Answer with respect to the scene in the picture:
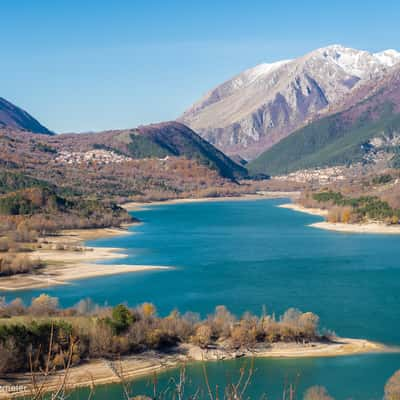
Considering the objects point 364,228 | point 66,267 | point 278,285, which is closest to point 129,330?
point 278,285

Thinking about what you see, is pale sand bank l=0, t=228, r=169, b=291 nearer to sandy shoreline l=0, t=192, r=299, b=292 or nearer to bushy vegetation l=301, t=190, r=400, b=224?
sandy shoreline l=0, t=192, r=299, b=292

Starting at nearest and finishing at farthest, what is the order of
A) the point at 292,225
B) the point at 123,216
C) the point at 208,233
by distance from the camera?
the point at 208,233 < the point at 292,225 < the point at 123,216

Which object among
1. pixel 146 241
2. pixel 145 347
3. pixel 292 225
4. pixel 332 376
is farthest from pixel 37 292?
pixel 292 225

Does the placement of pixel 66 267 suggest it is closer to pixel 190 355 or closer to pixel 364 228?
pixel 190 355

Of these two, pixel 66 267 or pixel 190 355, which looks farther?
pixel 66 267

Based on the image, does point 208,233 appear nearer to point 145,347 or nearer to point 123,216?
point 123,216

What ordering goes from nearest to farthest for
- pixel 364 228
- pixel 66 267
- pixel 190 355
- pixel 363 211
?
1. pixel 190 355
2. pixel 66 267
3. pixel 364 228
4. pixel 363 211
